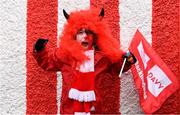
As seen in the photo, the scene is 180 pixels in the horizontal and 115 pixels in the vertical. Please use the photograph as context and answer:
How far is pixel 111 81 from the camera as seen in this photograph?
63.8 inches

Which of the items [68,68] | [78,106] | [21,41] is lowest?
[78,106]

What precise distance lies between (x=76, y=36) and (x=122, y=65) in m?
0.17

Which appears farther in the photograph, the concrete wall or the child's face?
the concrete wall

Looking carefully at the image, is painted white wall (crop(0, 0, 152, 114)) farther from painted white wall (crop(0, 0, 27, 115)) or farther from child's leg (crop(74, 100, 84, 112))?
child's leg (crop(74, 100, 84, 112))

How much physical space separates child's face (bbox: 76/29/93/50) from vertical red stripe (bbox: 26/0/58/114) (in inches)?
8.3

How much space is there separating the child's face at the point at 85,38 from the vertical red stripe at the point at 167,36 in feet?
0.92

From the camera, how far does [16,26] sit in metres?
1.65

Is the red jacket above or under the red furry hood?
under

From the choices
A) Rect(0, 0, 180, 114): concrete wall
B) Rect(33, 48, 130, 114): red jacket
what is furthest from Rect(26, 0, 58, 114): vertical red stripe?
Rect(33, 48, 130, 114): red jacket

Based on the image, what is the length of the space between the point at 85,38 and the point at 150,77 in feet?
0.86

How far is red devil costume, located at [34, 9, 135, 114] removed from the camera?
1434 millimetres

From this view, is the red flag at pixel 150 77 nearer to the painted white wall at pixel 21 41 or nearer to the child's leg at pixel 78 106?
the painted white wall at pixel 21 41

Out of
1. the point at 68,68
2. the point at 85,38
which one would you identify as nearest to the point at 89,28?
the point at 85,38

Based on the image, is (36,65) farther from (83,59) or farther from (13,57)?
(83,59)
